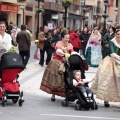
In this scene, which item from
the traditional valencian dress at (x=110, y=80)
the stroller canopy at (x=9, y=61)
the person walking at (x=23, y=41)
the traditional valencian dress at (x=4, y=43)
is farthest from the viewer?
the person walking at (x=23, y=41)

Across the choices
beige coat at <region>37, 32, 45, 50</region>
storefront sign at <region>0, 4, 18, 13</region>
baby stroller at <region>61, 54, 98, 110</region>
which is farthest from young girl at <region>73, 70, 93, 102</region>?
storefront sign at <region>0, 4, 18, 13</region>

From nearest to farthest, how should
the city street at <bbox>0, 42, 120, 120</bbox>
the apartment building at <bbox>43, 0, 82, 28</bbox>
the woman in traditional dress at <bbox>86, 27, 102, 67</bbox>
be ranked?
the city street at <bbox>0, 42, 120, 120</bbox> → the woman in traditional dress at <bbox>86, 27, 102, 67</bbox> → the apartment building at <bbox>43, 0, 82, 28</bbox>

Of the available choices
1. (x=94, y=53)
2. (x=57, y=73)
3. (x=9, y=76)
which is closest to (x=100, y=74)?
(x=57, y=73)

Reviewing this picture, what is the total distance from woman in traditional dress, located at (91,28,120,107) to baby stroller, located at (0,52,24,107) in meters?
1.66

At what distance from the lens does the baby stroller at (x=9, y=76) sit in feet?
34.0

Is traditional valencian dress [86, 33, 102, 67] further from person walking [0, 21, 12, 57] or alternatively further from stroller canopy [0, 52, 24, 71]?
stroller canopy [0, 52, 24, 71]

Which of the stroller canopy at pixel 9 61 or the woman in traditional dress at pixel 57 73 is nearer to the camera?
the stroller canopy at pixel 9 61

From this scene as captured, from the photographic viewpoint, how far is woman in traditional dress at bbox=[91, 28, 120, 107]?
10.7 metres

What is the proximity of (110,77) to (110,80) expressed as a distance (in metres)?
0.06

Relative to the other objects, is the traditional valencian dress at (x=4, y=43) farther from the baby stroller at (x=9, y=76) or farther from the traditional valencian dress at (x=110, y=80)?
the traditional valencian dress at (x=110, y=80)

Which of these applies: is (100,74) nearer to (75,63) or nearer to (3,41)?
(75,63)

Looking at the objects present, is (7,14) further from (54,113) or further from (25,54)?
(54,113)

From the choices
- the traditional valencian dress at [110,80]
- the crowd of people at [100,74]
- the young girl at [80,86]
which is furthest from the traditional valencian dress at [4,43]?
the traditional valencian dress at [110,80]

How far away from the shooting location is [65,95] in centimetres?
1095
